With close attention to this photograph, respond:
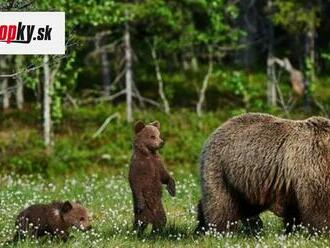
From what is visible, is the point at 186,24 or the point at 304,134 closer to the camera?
the point at 304,134

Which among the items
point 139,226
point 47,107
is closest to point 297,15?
point 47,107

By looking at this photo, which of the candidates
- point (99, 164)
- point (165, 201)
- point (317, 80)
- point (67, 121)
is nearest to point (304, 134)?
point (165, 201)

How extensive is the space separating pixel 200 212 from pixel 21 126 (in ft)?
72.2

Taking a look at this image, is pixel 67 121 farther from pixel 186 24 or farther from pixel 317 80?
pixel 317 80

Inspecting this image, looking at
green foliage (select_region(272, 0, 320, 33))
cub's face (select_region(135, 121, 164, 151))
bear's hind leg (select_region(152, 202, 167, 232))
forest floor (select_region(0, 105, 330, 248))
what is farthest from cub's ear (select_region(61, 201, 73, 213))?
green foliage (select_region(272, 0, 320, 33))

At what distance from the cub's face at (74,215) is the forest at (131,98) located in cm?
243

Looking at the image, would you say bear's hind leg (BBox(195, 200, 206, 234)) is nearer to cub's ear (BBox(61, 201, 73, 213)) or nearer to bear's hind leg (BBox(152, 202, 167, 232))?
bear's hind leg (BBox(152, 202, 167, 232))

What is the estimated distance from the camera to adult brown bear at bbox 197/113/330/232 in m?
10.2

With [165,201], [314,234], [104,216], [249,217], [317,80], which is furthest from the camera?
[317,80]

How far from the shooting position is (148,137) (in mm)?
11406

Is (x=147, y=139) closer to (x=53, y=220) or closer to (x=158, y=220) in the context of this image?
(x=158, y=220)

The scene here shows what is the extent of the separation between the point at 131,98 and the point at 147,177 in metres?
20.9

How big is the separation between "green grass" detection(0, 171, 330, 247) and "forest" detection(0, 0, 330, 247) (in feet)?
0.23

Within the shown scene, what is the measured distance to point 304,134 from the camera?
34.2 ft
